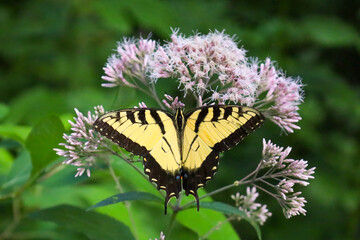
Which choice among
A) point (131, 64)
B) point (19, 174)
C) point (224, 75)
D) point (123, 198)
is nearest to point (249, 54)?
point (131, 64)

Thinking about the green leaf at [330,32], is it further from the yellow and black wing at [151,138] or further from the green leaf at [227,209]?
the green leaf at [227,209]

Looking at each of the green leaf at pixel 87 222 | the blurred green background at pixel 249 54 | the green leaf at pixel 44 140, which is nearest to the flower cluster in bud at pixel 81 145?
the green leaf at pixel 44 140

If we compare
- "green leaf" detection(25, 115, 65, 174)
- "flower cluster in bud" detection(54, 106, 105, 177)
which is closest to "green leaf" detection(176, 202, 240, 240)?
"flower cluster in bud" detection(54, 106, 105, 177)

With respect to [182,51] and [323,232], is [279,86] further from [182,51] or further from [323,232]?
[323,232]

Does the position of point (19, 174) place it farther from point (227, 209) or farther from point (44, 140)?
point (227, 209)

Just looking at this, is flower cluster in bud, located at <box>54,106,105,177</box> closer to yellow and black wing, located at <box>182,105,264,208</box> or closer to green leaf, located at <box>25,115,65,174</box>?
green leaf, located at <box>25,115,65,174</box>

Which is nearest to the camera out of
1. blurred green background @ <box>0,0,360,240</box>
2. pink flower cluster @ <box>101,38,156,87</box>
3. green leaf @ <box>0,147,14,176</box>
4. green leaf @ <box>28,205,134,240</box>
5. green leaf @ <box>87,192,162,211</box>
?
green leaf @ <box>87,192,162,211</box>
